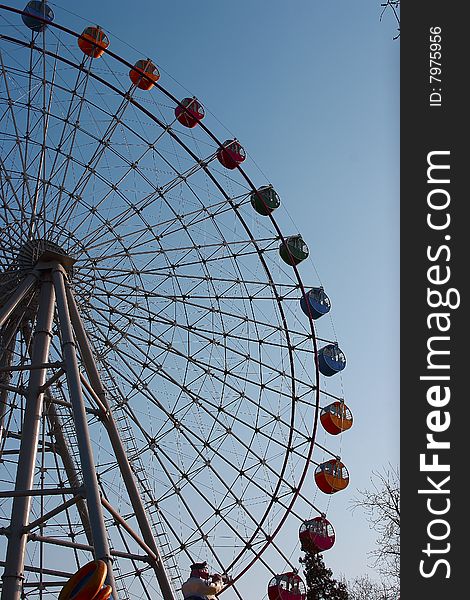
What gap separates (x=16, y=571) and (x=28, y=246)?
22.1 feet

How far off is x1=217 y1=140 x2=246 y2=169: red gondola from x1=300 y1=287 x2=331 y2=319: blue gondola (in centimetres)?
325

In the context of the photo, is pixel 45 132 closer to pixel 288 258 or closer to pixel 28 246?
pixel 28 246

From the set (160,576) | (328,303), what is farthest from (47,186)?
(160,576)

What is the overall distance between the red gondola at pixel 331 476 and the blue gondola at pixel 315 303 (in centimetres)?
327

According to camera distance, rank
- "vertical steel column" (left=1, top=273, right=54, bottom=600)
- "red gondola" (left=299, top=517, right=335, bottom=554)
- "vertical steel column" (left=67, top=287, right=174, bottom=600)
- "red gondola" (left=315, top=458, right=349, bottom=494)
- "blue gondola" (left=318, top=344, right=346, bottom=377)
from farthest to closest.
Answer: "blue gondola" (left=318, top=344, right=346, bottom=377) → "red gondola" (left=315, top=458, right=349, bottom=494) → "red gondola" (left=299, top=517, right=335, bottom=554) → "vertical steel column" (left=67, top=287, right=174, bottom=600) → "vertical steel column" (left=1, top=273, right=54, bottom=600)

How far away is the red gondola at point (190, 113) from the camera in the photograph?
59.0 ft

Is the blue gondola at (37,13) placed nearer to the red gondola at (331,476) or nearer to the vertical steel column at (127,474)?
the vertical steel column at (127,474)

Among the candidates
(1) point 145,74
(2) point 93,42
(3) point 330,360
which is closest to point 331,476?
(3) point 330,360

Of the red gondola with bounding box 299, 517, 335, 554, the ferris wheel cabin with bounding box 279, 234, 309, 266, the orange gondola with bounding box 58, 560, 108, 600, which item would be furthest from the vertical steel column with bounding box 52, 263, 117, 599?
the red gondola with bounding box 299, 517, 335, 554

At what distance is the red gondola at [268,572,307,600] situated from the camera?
56.3ft

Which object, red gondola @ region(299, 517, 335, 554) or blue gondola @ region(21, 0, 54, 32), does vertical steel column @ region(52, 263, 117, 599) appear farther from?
red gondola @ region(299, 517, 335, 554)

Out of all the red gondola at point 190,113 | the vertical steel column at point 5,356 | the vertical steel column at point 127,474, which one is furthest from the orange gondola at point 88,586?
the red gondola at point 190,113

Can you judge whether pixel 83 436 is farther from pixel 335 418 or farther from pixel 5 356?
pixel 335 418

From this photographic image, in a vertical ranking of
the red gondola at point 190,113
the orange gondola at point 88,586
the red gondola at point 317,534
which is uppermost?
the red gondola at point 190,113
